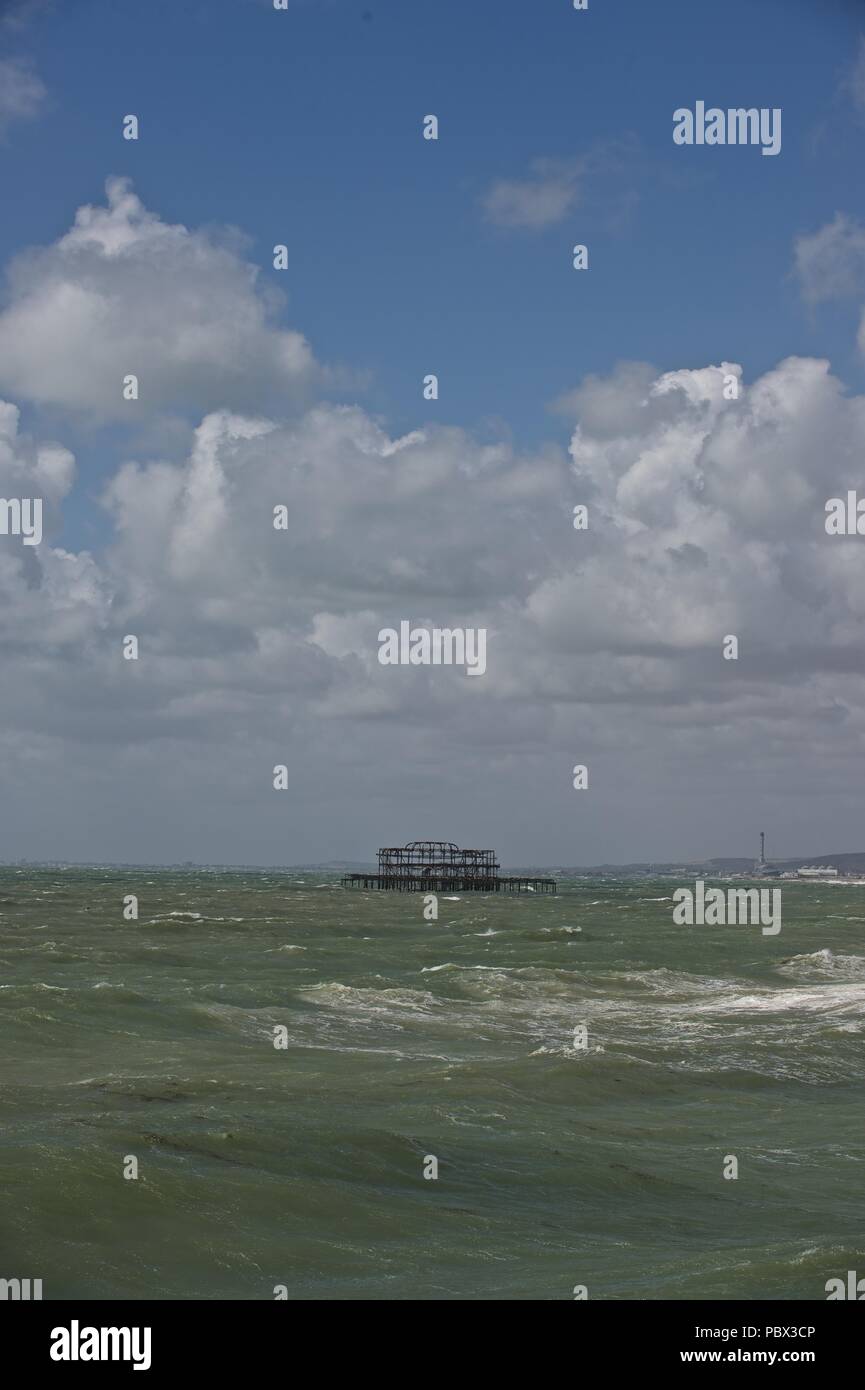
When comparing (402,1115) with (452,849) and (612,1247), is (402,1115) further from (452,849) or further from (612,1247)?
(452,849)

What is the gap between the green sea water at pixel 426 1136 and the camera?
14664mm

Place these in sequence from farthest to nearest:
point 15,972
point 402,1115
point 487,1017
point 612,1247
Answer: point 15,972, point 487,1017, point 402,1115, point 612,1247

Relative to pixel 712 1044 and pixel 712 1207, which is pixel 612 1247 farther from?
pixel 712 1044

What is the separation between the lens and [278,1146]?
1955 cm

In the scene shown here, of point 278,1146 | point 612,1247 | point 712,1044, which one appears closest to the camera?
point 612,1247

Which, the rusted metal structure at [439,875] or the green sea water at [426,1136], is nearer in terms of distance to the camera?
the green sea water at [426,1136]

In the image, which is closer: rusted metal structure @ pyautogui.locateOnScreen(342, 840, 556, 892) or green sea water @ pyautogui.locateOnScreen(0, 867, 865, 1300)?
green sea water @ pyautogui.locateOnScreen(0, 867, 865, 1300)

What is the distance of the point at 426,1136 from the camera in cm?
2083

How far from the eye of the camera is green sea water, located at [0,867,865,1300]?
14.7 meters

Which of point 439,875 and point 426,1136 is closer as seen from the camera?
point 426,1136

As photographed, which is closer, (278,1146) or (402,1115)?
(278,1146)
